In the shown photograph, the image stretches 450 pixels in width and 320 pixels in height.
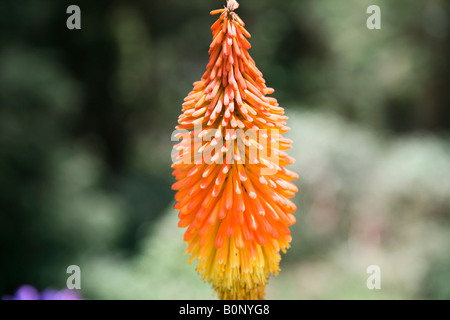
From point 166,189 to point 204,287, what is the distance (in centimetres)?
551

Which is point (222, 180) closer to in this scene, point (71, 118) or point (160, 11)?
point (71, 118)

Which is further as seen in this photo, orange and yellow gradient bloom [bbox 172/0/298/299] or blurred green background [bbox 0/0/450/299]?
blurred green background [bbox 0/0/450/299]

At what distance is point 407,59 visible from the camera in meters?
9.60

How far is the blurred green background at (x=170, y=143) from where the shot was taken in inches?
208

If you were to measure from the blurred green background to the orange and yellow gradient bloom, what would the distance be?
2.39 meters

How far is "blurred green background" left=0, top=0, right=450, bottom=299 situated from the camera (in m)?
5.28

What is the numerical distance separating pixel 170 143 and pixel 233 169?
1022 centimetres

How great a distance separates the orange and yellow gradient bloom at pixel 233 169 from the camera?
1.78 metres

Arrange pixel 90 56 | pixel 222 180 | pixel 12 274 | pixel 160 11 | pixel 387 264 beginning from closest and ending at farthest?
1. pixel 222 180
2. pixel 12 274
3. pixel 387 264
4. pixel 90 56
5. pixel 160 11

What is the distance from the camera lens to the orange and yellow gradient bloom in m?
1.78

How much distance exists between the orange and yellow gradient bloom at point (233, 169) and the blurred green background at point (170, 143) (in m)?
2.39

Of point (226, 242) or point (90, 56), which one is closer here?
point (226, 242)

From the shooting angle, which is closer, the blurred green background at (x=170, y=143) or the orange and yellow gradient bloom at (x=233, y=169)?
the orange and yellow gradient bloom at (x=233, y=169)
